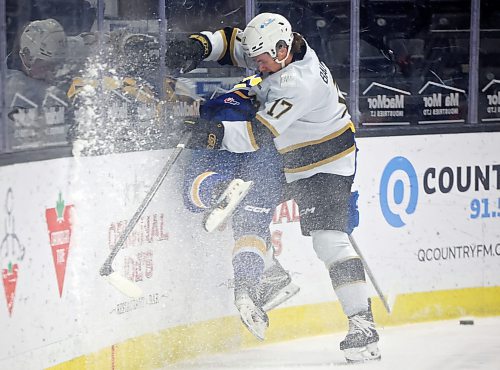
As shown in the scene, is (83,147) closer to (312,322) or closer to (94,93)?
(94,93)

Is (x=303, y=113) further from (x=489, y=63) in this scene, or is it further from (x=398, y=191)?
(x=489, y=63)

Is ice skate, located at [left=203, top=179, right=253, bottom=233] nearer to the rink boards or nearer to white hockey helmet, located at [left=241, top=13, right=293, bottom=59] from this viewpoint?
the rink boards

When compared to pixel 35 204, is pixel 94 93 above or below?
above

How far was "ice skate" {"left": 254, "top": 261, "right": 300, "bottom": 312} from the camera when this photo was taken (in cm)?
575

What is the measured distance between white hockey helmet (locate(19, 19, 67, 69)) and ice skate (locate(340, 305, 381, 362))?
2017 millimetres

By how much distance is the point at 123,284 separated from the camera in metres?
5.16

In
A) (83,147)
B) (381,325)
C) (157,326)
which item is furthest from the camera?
(381,325)

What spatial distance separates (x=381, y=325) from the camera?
21.2ft

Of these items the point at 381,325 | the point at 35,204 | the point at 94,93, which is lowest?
the point at 381,325

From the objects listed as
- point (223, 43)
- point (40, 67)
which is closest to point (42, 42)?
point (40, 67)

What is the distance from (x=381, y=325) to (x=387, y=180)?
784 millimetres

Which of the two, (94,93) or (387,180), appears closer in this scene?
(94,93)

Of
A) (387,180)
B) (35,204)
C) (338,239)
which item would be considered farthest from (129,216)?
(387,180)

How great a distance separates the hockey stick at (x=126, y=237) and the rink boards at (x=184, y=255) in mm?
33
